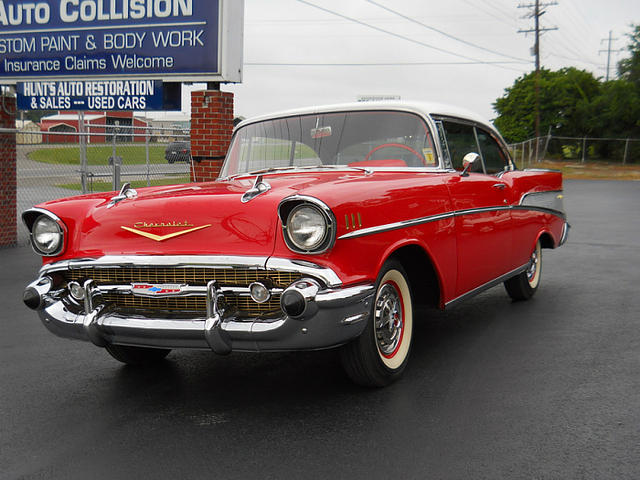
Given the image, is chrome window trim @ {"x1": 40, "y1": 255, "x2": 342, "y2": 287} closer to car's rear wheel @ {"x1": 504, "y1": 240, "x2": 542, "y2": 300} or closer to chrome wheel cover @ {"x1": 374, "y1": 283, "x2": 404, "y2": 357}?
chrome wheel cover @ {"x1": 374, "y1": 283, "x2": 404, "y2": 357}

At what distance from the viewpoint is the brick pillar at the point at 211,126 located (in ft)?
30.1

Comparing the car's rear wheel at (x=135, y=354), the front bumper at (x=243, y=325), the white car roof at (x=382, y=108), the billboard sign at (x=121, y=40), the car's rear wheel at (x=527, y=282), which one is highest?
the billboard sign at (x=121, y=40)

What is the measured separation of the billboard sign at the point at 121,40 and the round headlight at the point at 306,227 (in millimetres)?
5809

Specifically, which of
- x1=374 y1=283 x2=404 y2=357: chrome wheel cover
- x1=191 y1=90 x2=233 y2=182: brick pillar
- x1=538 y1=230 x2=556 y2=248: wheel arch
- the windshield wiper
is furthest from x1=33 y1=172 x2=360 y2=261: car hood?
x1=191 y1=90 x2=233 y2=182: brick pillar

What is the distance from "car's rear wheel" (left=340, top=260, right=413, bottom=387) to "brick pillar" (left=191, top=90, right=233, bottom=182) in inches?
208

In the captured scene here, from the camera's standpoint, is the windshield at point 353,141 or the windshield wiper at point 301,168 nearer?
the windshield wiper at point 301,168

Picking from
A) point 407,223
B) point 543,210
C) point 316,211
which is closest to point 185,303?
point 316,211

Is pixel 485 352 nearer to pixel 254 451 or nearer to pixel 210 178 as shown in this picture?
pixel 254 451

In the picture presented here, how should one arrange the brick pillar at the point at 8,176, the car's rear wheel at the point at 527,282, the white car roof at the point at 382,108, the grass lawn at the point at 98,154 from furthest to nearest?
the grass lawn at the point at 98,154 → the brick pillar at the point at 8,176 → the car's rear wheel at the point at 527,282 → the white car roof at the point at 382,108

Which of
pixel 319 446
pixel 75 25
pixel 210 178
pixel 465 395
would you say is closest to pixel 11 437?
pixel 319 446

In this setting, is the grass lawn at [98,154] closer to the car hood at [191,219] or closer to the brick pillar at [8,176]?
the brick pillar at [8,176]

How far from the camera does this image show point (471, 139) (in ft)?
18.8

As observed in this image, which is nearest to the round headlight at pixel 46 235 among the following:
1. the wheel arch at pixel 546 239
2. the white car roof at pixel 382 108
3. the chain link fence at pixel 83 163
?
the white car roof at pixel 382 108

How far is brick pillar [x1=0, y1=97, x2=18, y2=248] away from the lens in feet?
34.8
